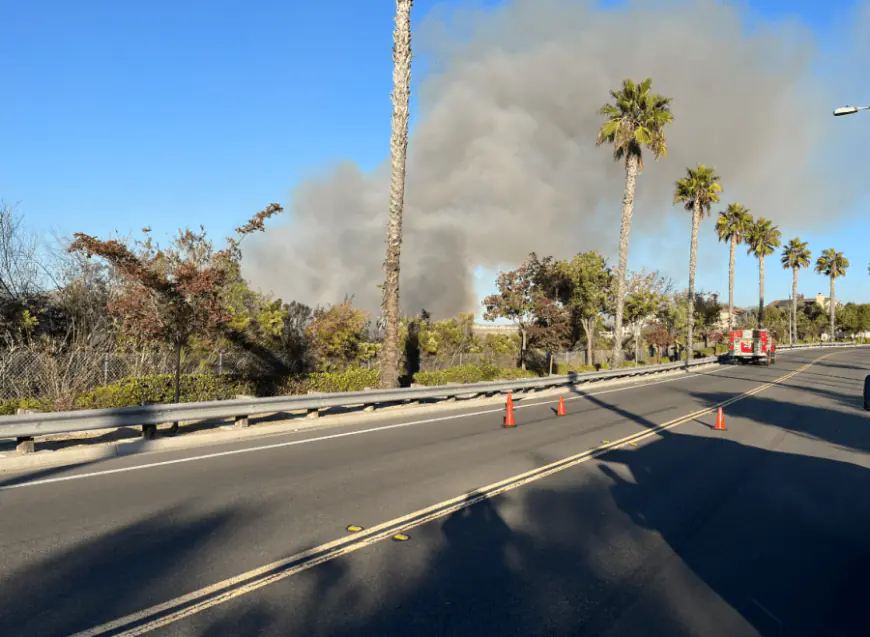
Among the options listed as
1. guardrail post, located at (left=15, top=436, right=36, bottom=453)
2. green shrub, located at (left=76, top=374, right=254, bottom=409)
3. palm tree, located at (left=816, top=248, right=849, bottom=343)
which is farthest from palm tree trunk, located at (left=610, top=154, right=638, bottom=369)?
palm tree, located at (left=816, top=248, right=849, bottom=343)

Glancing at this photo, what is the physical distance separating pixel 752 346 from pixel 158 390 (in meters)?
42.2

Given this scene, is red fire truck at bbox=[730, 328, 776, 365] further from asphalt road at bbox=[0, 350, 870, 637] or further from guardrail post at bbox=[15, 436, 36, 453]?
guardrail post at bbox=[15, 436, 36, 453]

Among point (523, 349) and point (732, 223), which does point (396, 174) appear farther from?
point (732, 223)

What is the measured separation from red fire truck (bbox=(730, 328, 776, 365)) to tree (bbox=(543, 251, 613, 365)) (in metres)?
10.6

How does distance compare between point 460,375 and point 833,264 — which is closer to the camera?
point 460,375

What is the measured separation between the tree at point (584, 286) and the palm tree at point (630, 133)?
5.92 m

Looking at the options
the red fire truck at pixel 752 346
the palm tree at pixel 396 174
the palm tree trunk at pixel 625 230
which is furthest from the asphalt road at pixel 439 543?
the red fire truck at pixel 752 346

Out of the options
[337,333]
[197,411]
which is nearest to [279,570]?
[197,411]

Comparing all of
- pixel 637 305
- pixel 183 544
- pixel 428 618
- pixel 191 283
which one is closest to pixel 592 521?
pixel 428 618

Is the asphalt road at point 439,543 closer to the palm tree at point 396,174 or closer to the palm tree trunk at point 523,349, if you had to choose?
the palm tree at point 396,174

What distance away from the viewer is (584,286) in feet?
138

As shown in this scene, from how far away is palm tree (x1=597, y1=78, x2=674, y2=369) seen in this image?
3500 centimetres

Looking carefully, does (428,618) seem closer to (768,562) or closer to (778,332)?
(768,562)

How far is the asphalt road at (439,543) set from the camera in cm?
452
